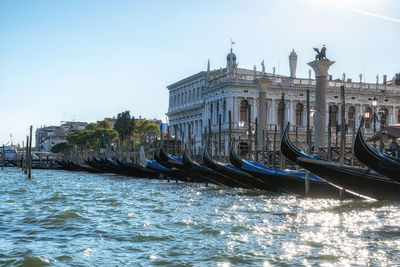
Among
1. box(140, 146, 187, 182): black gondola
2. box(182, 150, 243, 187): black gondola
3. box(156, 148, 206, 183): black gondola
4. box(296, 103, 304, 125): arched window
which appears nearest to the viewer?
box(182, 150, 243, 187): black gondola

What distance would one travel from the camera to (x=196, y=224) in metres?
9.75

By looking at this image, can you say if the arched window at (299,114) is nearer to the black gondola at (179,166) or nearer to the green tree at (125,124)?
the green tree at (125,124)

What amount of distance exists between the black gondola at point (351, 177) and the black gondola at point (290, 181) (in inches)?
37.3

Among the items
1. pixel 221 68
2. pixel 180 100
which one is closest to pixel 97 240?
pixel 221 68

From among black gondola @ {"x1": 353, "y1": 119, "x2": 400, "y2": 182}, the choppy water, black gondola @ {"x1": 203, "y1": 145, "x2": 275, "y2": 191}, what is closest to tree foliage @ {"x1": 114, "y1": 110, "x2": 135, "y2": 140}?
black gondola @ {"x1": 203, "y1": 145, "x2": 275, "y2": 191}

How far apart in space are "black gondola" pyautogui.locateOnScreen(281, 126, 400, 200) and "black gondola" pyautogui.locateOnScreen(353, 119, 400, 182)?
118cm

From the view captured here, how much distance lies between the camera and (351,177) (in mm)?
12438

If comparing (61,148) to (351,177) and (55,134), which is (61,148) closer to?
(55,134)

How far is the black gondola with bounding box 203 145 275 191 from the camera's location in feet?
54.3

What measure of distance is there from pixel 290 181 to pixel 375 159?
13.9 feet

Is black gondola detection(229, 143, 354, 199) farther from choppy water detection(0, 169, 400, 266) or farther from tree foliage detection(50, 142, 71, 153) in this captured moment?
tree foliage detection(50, 142, 71, 153)

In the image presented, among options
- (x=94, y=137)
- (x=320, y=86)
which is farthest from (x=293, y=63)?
(x=94, y=137)

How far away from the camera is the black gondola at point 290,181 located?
552 inches

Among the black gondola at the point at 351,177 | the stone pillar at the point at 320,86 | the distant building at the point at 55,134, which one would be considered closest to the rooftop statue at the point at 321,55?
the stone pillar at the point at 320,86
